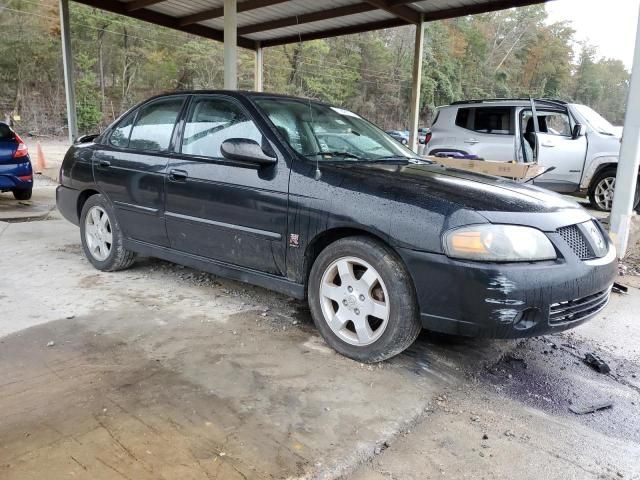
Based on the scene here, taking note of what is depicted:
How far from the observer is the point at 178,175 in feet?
12.3

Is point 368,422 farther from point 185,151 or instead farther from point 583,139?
point 583,139

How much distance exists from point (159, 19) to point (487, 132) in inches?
296

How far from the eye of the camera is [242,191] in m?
3.36

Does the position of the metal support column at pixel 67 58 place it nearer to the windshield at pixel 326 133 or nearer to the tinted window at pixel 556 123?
the windshield at pixel 326 133

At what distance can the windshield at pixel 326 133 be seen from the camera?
11.3 ft

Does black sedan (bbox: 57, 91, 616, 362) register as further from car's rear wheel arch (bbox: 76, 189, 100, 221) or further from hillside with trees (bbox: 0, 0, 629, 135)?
hillside with trees (bbox: 0, 0, 629, 135)

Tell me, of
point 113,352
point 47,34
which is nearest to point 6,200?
point 113,352

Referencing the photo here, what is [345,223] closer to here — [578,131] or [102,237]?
[102,237]

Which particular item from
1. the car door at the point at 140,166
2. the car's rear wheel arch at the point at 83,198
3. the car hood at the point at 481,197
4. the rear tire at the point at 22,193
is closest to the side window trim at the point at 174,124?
the car door at the point at 140,166

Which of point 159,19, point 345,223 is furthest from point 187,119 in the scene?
point 159,19

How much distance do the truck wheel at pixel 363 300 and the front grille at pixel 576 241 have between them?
2.86 feet

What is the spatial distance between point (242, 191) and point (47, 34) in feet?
132

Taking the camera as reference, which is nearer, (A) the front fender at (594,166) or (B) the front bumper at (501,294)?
(B) the front bumper at (501,294)

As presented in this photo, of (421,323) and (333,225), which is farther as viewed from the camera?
(333,225)
